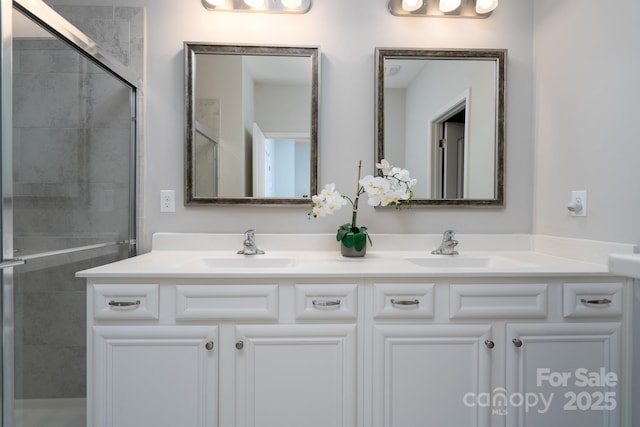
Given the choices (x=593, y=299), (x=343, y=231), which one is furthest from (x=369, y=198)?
(x=593, y=299)

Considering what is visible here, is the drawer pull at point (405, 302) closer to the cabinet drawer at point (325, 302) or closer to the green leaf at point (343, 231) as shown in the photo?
the cabinet drawer at point (325, 302)

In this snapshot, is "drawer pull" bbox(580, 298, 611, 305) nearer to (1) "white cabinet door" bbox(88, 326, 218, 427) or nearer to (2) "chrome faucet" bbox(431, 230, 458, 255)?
(2) "chrome faucet" bbox(431, 230, 458, 255)

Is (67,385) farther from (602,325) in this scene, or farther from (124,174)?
(602,325)

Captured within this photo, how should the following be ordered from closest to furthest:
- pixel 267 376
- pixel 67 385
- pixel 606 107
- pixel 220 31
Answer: pixel 267 376 → pixel 606 107 → pixel 67 385 → pixel 220 31

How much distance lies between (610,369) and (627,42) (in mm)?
1212

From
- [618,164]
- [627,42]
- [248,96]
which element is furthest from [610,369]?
[248,96]

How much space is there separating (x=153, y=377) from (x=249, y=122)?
116 cm

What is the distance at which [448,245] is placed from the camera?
150cm

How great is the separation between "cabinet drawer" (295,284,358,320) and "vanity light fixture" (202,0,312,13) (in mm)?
1375

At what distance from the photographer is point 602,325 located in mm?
1123

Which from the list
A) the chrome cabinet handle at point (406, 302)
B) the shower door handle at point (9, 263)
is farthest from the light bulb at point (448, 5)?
the shower door handle at point (9, 263)

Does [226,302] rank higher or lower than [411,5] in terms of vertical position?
lower

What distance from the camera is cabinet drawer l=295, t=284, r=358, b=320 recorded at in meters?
1.10

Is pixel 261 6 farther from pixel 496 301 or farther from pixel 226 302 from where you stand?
pixel 496 301
